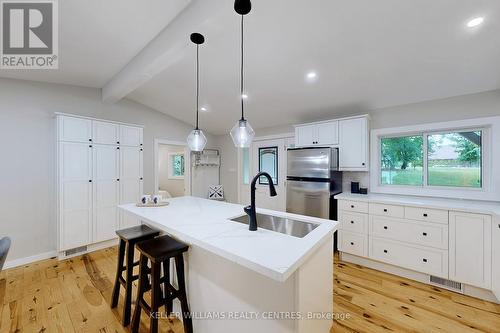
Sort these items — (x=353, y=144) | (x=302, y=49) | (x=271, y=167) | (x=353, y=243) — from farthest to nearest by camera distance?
(x=271, y=167) < (x=353, y=144) < (x=353, y=243) < (x=302, y=49)

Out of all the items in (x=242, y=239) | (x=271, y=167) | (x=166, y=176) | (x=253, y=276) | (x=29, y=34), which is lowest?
(x=253, y=276)

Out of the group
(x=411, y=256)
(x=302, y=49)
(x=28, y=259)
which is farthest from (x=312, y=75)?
Result: (x=28, y=259)

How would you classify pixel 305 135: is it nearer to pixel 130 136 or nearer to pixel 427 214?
pixel 427 214

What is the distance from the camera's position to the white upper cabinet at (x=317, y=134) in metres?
3.18

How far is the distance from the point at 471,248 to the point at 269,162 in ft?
10.6

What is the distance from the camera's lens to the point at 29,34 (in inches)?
79.9

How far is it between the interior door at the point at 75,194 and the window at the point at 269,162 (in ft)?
10.4

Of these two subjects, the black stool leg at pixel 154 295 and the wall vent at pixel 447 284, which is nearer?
the black stool leg at pixel 154 295

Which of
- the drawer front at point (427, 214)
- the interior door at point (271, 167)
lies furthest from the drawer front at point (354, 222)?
the interior door at point (271, 167)

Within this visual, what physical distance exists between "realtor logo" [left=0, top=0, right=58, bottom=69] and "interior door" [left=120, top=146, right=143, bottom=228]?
152 centimetres

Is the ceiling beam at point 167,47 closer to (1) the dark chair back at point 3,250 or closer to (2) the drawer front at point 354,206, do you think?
(1) the dark chair back at point 3,250

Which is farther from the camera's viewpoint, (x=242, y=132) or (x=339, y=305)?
(x=339, y=305)

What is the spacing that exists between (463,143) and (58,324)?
488 centimetres

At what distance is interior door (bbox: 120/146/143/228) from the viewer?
140 inches
